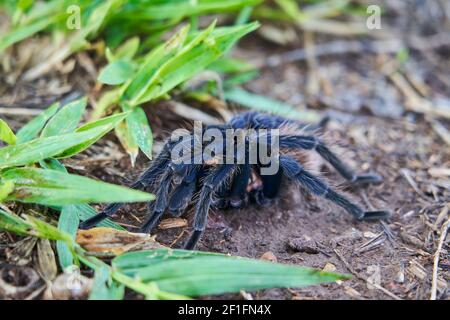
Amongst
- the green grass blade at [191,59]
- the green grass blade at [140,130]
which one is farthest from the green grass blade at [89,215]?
the green grass blade at [191,59]

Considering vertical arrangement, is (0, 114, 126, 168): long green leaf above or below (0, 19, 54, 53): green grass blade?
below

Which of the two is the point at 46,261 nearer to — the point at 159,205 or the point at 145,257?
the point at 145,257

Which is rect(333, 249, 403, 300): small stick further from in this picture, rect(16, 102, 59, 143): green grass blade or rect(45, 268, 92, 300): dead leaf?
rect(16, 102, 59, 143): green grass blade

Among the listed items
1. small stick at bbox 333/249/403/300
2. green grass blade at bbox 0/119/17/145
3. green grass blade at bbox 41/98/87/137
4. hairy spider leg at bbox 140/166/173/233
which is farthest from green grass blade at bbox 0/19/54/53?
small stick at bbox 333/249/403/300

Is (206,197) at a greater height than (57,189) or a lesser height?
lesser

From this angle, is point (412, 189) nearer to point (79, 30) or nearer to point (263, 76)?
point (263, 76)

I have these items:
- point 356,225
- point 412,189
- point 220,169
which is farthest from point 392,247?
point 220,169

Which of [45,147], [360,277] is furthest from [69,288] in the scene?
[360,277]
